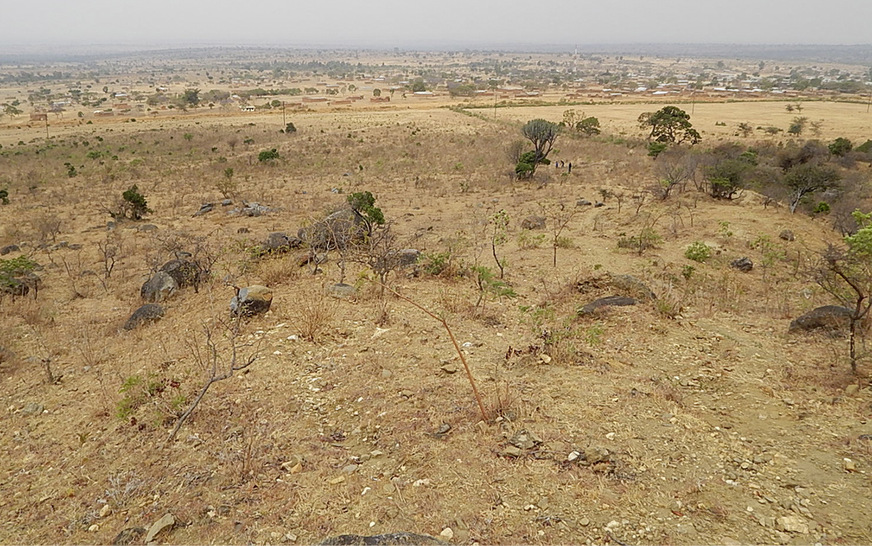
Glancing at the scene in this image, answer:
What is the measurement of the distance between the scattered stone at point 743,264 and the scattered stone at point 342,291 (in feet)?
25.5

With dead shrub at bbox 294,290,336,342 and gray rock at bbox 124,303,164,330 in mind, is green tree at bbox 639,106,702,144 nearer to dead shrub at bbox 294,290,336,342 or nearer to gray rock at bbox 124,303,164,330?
dead shrub at bbox 294,290,336,342

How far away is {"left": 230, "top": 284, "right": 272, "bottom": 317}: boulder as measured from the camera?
23.7 ft

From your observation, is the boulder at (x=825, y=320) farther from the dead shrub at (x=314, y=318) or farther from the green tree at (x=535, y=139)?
the green tree at (x=535, y=139)

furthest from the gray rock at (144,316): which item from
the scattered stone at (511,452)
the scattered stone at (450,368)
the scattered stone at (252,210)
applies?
the scattered stone at (252,210)

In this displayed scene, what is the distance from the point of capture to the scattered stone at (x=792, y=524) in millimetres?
3398

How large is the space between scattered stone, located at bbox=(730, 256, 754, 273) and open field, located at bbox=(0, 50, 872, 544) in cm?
24

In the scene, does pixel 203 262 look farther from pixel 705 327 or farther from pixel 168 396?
pixel 705 327

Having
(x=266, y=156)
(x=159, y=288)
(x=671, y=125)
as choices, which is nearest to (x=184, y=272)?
(x=159, y=288)

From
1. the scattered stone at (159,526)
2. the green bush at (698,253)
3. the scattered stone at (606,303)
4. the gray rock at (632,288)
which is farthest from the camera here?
the green bush at (698,253)

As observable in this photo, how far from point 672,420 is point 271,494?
3.64m

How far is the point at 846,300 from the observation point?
22.1 ft

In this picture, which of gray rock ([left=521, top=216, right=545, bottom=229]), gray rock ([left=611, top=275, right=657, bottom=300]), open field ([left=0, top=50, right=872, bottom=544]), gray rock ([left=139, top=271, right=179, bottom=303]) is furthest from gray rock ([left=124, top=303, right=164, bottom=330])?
gray rock ([left=521, top=216, right=545, bottom=229])

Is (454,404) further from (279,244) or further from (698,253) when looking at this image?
(698,253)

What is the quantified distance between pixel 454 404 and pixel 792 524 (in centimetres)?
285
